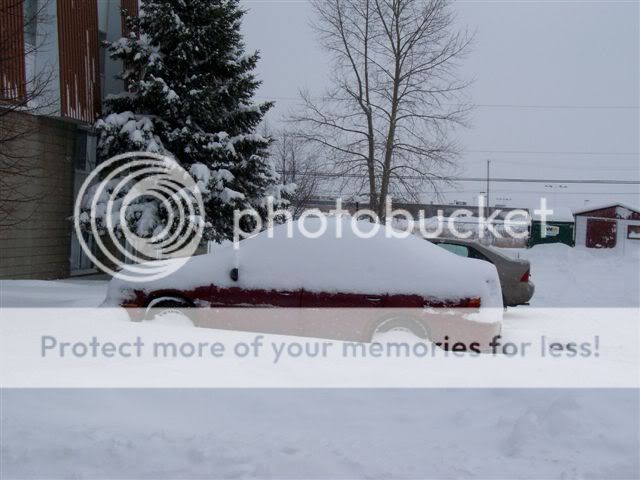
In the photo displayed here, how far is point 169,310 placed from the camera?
709 cm

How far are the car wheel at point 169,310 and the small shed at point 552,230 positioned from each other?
2693 centimetres

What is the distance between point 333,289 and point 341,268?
25 cm

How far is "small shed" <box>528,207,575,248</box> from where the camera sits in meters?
31.6

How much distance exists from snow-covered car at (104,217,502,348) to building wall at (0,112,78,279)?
7687 mm

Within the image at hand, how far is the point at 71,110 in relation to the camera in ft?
50.2

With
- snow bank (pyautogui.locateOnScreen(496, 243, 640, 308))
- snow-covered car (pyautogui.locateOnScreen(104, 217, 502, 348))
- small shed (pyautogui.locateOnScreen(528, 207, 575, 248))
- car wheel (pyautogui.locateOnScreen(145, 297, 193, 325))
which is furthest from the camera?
small shed (pyautogui.locateOnScreen(528, 207, 575, 248))

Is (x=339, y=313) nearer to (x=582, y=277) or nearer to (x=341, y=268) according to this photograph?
(x=341, y=268)

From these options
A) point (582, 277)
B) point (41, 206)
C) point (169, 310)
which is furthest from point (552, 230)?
point (169, 310)

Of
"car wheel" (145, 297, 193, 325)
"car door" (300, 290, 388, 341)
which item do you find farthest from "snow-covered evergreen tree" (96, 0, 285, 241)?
"car door" (300, 290, 388, 341)

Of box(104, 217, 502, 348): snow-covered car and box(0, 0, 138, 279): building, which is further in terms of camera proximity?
box(0, 0, 138, 279): building

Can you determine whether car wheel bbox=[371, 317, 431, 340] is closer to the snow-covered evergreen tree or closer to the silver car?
the silver car
